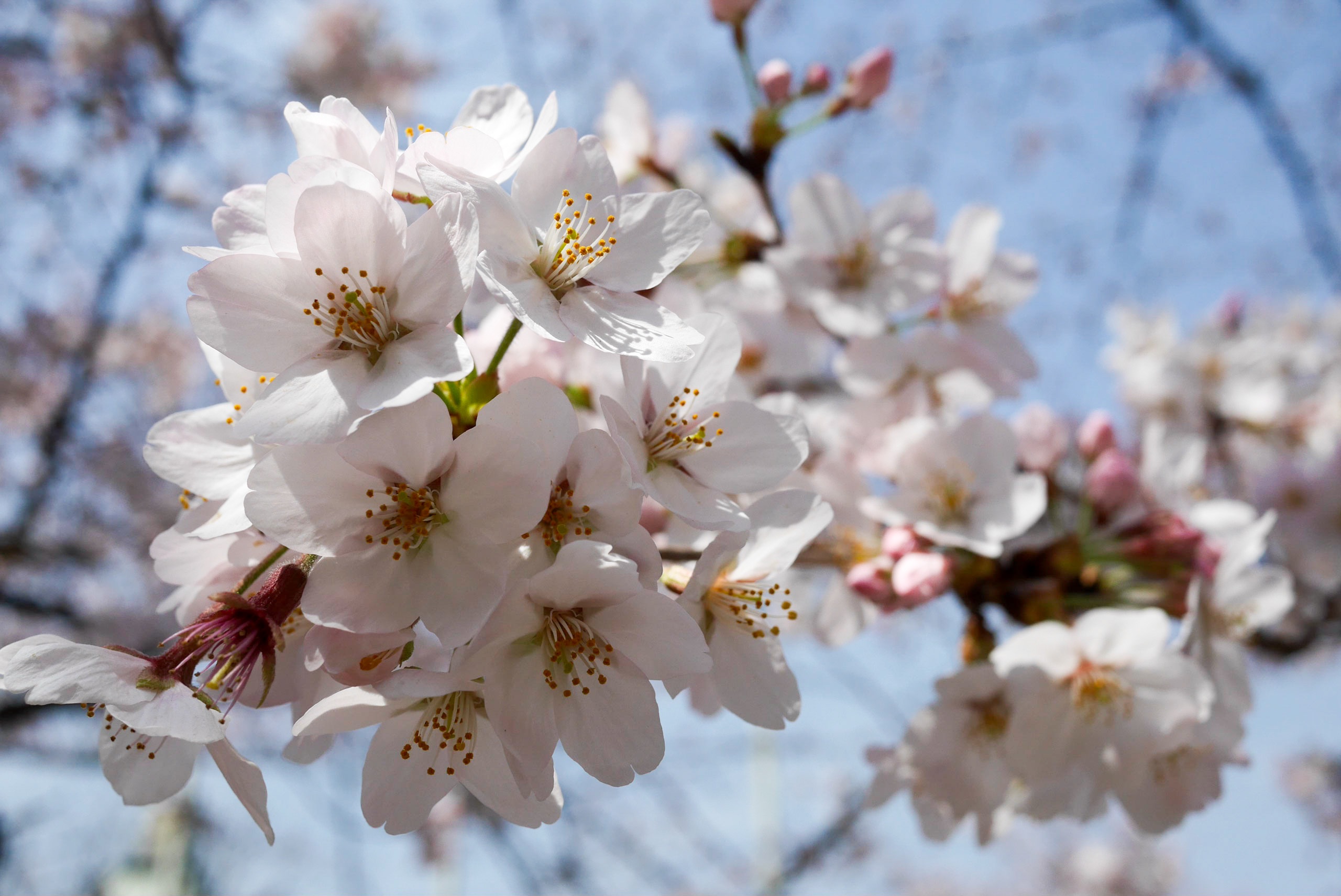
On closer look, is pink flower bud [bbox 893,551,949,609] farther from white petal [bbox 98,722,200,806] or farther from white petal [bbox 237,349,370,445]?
white petal [bbox 98,722,200,806]

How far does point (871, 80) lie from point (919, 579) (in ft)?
3.91

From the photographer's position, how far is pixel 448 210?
2.84 feet

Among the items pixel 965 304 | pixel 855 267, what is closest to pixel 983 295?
pixel 965 304

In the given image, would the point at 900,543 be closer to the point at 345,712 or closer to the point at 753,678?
the point at 753,678

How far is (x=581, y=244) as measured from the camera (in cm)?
104

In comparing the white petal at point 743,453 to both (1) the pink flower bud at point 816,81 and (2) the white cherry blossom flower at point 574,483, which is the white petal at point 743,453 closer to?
(2) the white cherry blossom flower at point 574,483

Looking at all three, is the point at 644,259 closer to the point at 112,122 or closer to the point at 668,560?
the point at 668,560

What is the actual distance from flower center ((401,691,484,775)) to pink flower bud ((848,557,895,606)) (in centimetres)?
72

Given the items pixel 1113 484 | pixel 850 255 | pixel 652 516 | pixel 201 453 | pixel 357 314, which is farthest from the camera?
pixel 850 255

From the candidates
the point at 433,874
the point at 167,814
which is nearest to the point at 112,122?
the point at 167,814

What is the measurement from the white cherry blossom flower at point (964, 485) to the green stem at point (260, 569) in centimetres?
99

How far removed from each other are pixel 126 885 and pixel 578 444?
10.4 m

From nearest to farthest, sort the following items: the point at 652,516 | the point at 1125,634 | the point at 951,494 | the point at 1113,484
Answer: the point at 652,516 < the point at 1125,634 < the point at 951,494 < the point at 1113,484

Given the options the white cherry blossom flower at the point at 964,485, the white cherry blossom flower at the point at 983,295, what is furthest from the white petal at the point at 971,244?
the white cherry blossom flower at the point at 964,485
